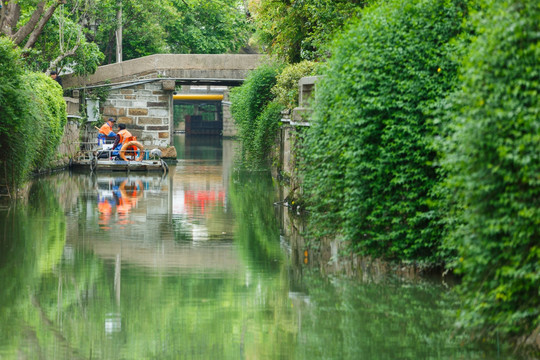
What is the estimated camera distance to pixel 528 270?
5.76 m

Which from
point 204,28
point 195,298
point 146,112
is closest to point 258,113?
point 146,112

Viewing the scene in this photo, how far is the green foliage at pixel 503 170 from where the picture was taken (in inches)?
226

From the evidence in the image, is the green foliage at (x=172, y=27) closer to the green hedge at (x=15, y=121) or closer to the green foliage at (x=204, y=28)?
the green foliage at (x=204, y=28)

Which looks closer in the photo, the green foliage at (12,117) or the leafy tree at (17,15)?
the green foliage at (12,117)

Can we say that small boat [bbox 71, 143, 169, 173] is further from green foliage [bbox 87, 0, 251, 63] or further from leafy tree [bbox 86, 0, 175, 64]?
leafy tree [bbox 86, 0, 175, 64]

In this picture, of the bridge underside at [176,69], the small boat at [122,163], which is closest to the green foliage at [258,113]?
the small boat at [122,163]

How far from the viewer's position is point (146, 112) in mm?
33031

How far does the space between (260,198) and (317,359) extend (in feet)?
41.9

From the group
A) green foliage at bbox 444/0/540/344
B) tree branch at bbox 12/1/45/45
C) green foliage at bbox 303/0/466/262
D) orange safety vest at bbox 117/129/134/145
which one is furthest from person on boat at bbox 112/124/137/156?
green foliage at bbox 444/0/540/344

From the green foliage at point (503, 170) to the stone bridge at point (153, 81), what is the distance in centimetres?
2681

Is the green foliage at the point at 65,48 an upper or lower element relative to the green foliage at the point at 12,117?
upper

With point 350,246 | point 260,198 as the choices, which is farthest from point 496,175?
point 260,198

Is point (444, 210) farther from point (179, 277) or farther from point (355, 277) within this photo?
point (179, 277)

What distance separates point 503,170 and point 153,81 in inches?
1085
